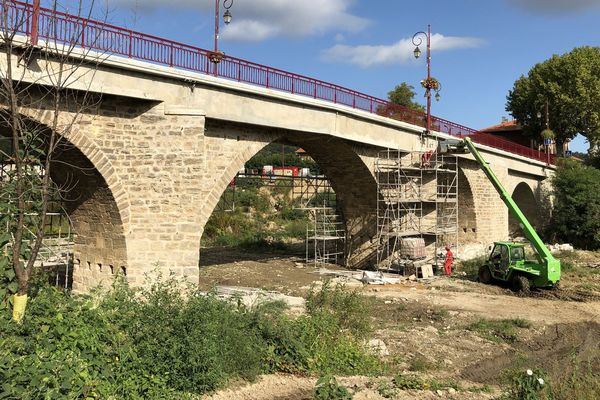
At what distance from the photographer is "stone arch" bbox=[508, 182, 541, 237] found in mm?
30328

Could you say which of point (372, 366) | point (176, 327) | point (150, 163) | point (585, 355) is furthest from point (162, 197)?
point (585, 355)

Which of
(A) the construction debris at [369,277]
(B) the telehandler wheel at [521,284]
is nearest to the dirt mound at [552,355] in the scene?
(B) the telehandler wheel at [521,284]

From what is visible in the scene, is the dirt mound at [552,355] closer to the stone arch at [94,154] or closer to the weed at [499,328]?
the weed at [499,328]

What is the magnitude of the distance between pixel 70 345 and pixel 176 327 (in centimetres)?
130


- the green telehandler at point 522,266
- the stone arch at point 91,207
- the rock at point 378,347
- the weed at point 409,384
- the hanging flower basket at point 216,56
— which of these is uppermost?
the hanging flower basket at point 216,56

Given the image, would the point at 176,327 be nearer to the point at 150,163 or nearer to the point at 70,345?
the point at 70,345

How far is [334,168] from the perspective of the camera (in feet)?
62.3

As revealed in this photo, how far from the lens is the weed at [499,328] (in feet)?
33.1

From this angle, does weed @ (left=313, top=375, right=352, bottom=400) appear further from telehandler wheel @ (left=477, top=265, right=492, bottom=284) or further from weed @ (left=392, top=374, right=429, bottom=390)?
telehandler wheel @ (left=477, top=265, right=492, bottom=284)

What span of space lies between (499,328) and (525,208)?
924 inches

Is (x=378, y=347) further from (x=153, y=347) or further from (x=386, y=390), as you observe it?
(x=153, y=347)

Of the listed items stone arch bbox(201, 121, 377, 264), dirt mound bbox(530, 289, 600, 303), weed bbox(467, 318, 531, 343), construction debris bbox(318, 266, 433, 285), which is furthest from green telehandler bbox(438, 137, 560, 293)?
stone arch bbox(201, 121, 377, 264)

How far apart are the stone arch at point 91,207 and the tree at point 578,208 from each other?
23045mm

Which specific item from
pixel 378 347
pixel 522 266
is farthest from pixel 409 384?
pixel 522 266
